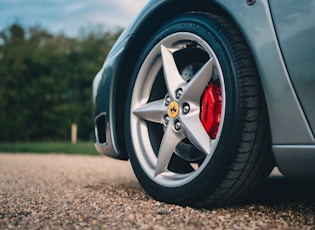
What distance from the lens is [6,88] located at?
2506 centimetres

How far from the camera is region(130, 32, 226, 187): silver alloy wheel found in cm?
185

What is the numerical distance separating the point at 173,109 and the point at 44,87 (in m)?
24.8

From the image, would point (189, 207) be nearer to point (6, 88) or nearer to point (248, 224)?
point (248, 224)

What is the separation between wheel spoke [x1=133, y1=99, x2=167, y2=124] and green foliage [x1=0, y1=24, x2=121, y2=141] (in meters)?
23.0

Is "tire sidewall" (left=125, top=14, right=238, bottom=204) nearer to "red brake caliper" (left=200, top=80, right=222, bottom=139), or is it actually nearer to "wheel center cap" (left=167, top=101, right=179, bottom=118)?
"red brake caliper" (left=200, top=80, right=222, bottom=139)

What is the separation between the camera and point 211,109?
6.22 ft

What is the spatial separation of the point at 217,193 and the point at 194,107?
444mm

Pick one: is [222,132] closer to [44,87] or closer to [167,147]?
[167,147]

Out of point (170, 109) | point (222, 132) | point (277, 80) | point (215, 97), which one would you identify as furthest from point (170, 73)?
point (277, 80)

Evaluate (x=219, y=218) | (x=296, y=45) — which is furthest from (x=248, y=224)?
(x=296, y=45)

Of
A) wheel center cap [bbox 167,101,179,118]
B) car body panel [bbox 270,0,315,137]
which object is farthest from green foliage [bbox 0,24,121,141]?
car body panel [bbox 270,0,315,137]

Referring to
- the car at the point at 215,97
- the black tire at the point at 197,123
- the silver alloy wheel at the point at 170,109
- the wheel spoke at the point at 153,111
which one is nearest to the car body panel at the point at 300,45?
the car at the point at 215,97

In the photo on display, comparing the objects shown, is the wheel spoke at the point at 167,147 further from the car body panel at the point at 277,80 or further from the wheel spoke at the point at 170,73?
the car body panel at the point at 277,80

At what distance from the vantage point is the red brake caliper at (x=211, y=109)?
74.4 inches
